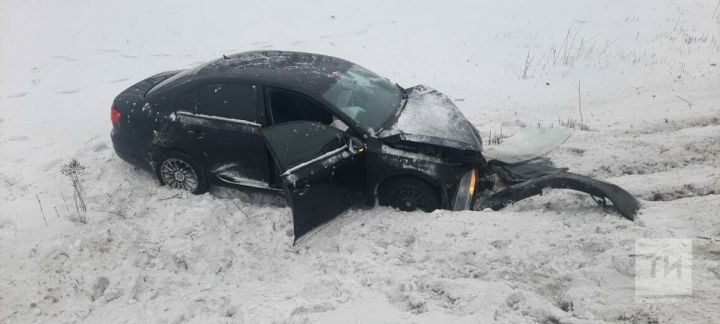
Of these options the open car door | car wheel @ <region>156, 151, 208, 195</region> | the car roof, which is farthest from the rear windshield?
the open car door

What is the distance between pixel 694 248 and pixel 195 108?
5.09 meters

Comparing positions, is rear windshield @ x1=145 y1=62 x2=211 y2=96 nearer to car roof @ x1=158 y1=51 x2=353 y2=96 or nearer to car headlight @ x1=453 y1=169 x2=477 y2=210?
car roof @ x1=158 y1=51 x2=353 y2=96

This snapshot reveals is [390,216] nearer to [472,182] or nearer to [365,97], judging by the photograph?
[472,182]

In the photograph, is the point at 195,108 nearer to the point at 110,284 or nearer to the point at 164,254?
the point at 164,254

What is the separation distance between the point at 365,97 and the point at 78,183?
3569 millimetres

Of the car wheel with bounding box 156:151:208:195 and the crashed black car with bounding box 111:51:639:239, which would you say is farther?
the car wheel with bounding box 156:151:208:195

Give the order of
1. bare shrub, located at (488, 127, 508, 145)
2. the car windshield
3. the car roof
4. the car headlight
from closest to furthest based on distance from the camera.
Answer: the car headlight → the car windshield → the car roof → bare shrub, located at (488, 127, 508, 145)

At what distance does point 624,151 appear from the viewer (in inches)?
249

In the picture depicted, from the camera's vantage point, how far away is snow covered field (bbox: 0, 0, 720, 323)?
3990mm

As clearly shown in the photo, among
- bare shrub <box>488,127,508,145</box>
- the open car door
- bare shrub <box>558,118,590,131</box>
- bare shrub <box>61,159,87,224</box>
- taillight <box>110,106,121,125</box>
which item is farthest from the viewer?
bare shrub <box>558,118,590,131</box>

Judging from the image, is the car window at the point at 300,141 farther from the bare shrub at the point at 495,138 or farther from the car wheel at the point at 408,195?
the bare shrub at the point at 495,138

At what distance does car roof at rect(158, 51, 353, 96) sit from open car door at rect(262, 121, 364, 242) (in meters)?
0.61

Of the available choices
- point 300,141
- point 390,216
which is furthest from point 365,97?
point 390,216

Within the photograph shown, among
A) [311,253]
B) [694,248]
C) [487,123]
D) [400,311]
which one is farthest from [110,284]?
[487,123]
